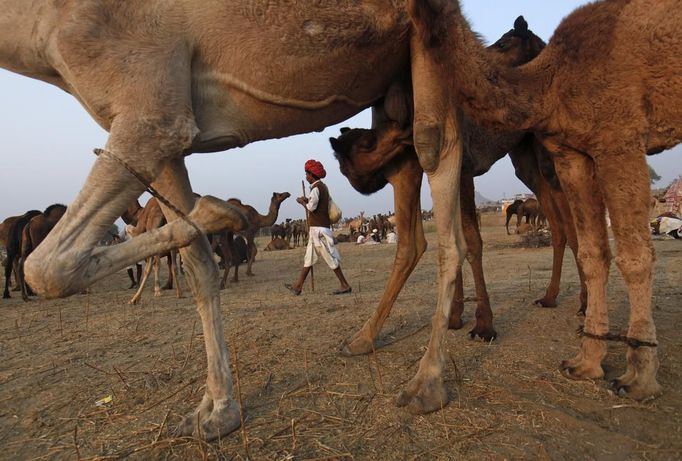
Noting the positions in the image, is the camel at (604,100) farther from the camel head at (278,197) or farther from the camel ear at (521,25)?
the camel head at (278,197)

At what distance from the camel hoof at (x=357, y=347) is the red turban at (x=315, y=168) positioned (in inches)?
233

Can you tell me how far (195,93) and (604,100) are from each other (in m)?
2.54

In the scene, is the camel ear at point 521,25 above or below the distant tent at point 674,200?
above

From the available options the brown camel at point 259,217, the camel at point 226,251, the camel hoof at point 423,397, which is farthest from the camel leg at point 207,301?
the brown camel at point 259,217

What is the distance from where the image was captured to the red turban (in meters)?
9.38

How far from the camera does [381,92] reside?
3334 mm

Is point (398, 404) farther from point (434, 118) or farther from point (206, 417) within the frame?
point (434, 118)

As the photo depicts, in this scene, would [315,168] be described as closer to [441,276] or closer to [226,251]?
[226,251]

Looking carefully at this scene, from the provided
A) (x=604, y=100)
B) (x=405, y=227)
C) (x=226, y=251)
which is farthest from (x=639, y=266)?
(x=226, y=251)

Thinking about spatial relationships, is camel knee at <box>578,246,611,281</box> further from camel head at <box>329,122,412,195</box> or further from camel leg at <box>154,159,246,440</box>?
camel leg at <box>154,159,246,440</box>

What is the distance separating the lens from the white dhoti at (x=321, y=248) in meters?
9.25

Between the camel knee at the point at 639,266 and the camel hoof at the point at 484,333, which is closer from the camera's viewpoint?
the camel knee at the point at 639,266

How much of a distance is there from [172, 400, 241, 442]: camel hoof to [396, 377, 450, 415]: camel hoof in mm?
972

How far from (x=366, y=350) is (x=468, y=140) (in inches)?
95.1
